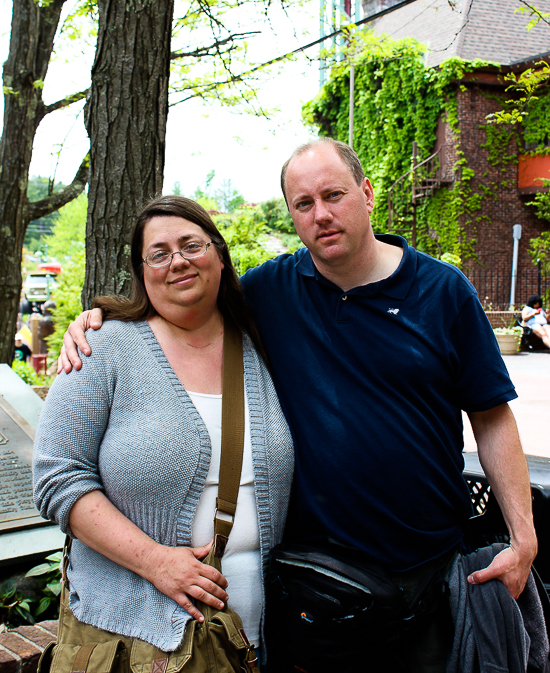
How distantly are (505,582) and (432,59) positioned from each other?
24.1 meters

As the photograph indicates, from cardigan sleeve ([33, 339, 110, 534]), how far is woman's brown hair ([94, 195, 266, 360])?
367mm

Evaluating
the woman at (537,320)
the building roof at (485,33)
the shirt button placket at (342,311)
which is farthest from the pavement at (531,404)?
the building roof at (485,33)

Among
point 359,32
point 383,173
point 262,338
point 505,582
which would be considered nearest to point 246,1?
point 359,32

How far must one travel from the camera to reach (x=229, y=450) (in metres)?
2.03

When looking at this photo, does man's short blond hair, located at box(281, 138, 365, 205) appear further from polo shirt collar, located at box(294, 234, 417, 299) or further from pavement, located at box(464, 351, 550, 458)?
pavement, located at box(464, 351, 550, 458)

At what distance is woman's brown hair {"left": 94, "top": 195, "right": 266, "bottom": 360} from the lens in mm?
2229

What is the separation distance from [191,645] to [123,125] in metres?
3.00

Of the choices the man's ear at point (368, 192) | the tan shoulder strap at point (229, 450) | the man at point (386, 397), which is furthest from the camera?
the man's ear at point (368, 192)

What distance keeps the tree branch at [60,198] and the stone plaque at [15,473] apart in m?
5.06

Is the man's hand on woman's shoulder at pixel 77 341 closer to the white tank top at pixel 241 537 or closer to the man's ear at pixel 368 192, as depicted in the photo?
the white tank top at pixel 241 537

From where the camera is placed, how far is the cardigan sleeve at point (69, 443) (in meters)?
1.88

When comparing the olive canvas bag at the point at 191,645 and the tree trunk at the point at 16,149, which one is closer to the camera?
the olive canvas bag at the point at 191,645

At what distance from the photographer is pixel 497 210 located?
904 inches

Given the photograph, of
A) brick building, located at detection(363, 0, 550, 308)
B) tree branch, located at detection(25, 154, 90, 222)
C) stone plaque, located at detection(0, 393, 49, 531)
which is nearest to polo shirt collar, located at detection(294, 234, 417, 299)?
stone plaque, located at detection(0, 393, 49, 531)
